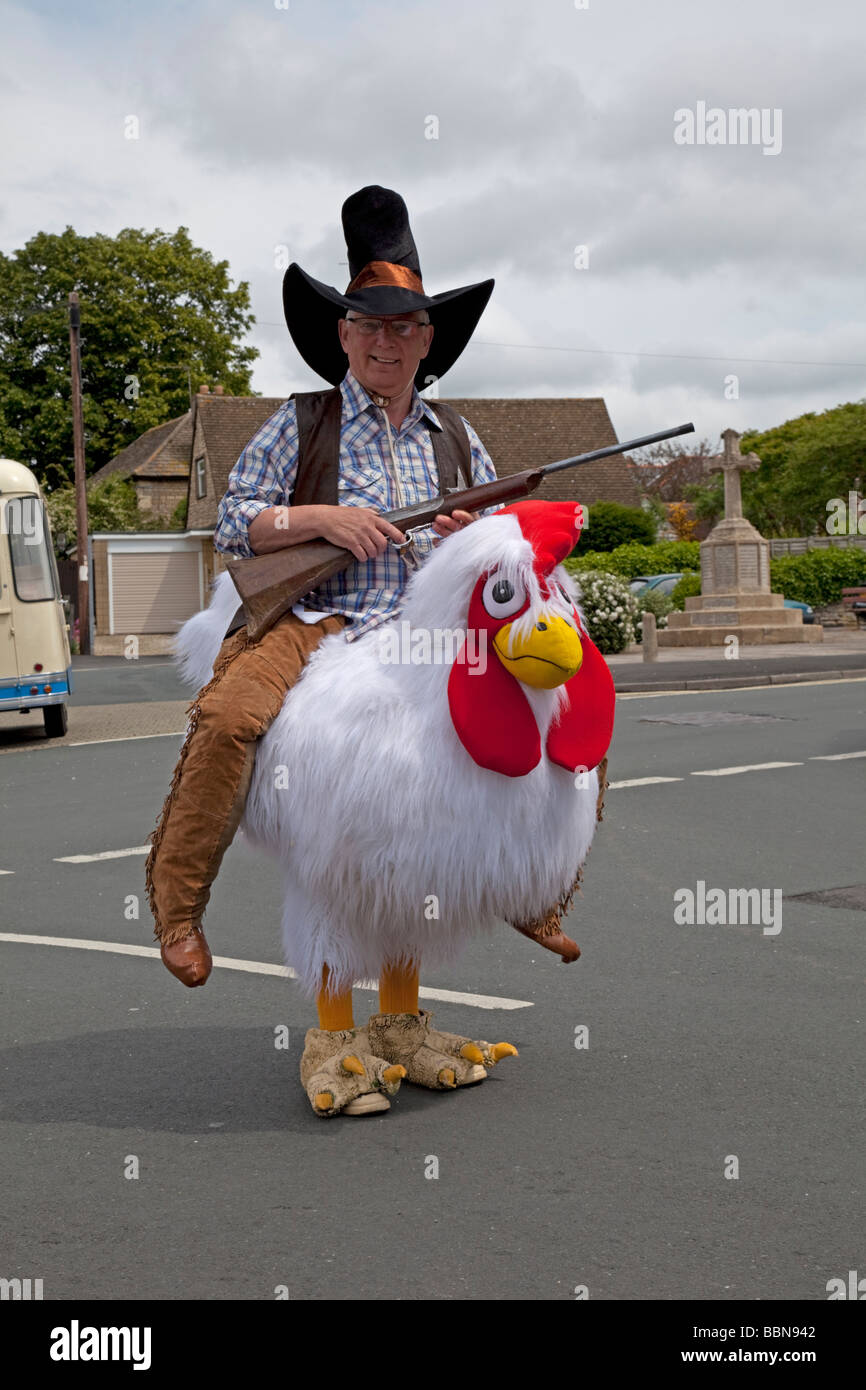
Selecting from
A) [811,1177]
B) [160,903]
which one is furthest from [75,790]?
[811,1177]

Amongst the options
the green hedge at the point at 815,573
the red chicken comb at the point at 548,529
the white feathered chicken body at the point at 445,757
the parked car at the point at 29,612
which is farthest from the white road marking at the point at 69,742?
the green hedge at the point at 815,573

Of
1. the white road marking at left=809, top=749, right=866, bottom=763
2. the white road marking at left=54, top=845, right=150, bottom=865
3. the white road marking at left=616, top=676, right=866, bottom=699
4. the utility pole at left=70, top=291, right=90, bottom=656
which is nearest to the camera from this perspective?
the white road marking at left=54, top=845, right=150, bottom=865

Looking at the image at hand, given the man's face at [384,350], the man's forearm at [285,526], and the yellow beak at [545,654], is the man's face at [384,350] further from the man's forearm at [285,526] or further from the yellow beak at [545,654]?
the yellow beak at [545,654]

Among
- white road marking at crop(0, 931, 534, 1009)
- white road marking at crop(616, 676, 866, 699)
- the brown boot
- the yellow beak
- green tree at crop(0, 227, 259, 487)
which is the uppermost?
green tree at crop(0, 227, 259, 487)

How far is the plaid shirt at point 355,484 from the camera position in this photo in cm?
458

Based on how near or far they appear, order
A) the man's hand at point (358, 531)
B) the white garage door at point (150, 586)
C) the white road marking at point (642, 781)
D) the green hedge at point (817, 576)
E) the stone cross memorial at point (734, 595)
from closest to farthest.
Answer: the man's hand at point (358, 531)
the white road marking at point (642, 781)
the stone cross memorial at point (734, 595)
the green hedge at point (817, 576)
the white garage door at point (150, 586)

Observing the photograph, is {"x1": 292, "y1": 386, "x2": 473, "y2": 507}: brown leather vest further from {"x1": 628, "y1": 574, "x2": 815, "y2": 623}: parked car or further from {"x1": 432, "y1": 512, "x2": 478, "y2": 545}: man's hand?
{"x1": 628, "y1": 574, "x2": 815, "y2": 623}: parked car

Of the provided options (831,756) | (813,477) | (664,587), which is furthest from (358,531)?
(813,477)

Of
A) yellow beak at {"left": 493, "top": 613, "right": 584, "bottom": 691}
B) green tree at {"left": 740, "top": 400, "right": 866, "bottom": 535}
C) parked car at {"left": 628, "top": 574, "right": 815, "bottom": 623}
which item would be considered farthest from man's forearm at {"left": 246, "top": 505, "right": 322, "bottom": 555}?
green tree at {"left": 740, "top": 400, "right": 866, "bottom": 535}

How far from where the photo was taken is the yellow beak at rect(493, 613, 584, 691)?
407 cm

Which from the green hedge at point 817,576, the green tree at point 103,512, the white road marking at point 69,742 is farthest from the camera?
the green tree at point 103,512

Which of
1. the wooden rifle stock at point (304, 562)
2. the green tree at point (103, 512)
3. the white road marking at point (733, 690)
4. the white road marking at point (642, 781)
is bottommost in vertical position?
the white road marking at point (733, 690)

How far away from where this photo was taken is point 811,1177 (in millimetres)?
3914
